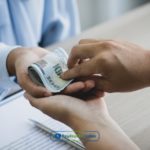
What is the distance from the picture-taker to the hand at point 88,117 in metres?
0.63

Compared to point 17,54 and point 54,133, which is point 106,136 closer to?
point 54,133

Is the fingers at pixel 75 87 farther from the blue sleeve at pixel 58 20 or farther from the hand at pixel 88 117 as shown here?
the blue sleeve at pixel 58 20

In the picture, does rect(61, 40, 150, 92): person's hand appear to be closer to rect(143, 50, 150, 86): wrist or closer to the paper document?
rect(143, 50, 150, 86): wrist

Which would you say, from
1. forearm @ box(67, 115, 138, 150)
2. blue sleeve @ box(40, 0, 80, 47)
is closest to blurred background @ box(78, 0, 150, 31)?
blue sleeve @ box(40, 0, 80, 47)

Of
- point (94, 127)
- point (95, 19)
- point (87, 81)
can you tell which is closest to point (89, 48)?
point (87, 81)

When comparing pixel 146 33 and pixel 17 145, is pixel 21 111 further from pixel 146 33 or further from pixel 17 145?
pixel 146 33

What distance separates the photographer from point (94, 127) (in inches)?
25.9

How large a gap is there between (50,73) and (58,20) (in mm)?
653

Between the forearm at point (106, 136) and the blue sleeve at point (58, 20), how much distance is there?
73cm

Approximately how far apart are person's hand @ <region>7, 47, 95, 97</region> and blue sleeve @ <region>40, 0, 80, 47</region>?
43 cm

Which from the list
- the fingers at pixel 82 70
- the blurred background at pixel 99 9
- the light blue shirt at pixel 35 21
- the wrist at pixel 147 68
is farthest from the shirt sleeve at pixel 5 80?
the blurred background at pixel 99 9

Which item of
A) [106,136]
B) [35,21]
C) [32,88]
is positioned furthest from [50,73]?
[35,21]

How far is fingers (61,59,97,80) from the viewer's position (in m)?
0.71

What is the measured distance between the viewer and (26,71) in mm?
789
